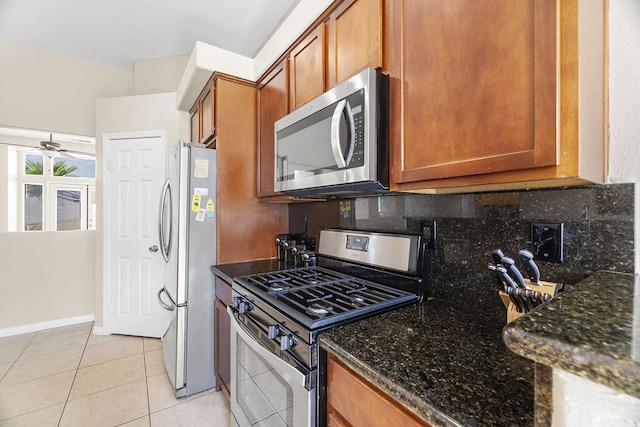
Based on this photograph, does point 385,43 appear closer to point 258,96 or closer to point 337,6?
point 337,6

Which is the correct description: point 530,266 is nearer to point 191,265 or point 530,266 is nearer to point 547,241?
point 547,241

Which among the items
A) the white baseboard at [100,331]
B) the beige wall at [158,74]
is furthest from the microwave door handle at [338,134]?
the white baseboard at [100,331]

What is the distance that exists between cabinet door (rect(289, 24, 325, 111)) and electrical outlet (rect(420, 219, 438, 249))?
81cm

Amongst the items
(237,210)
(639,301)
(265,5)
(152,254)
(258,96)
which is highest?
(265,5)

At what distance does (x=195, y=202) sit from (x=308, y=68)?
1.12m

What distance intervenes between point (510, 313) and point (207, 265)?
1.76m

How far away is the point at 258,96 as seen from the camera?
7.11 ft

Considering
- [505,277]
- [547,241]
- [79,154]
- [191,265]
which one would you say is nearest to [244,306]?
[191,265]

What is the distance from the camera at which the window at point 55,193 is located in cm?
318

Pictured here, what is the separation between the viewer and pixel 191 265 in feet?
6.36

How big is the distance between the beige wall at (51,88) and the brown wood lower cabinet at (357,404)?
3.74 meters

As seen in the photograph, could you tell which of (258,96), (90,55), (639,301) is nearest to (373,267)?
(639,301)

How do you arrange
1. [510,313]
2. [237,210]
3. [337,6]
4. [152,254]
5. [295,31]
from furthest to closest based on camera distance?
[152,254], [237,210], [295,31], [337,6], [510,313]

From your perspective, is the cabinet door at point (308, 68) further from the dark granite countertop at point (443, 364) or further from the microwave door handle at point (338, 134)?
the dark granite countertop at point (443, 364)
